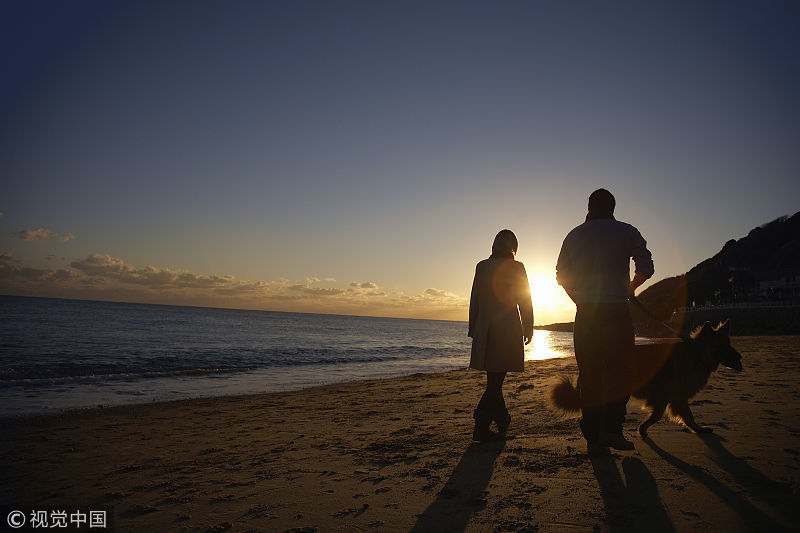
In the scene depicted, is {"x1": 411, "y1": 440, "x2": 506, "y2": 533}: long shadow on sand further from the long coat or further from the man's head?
the man's head

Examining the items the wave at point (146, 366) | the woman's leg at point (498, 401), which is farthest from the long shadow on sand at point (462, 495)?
the wave at point (146, 366)

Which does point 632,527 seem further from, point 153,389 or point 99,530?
point 153,389

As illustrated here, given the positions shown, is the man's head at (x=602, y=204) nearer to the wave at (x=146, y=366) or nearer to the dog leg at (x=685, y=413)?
the dog leg at (x=685, y=413)

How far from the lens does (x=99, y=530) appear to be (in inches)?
119

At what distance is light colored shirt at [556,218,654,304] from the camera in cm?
365

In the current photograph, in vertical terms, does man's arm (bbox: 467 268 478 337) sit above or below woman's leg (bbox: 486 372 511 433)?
above

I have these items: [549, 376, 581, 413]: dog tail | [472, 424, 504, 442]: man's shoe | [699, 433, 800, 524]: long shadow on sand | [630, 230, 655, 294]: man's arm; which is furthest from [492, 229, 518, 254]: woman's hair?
[699, 433, 800, 524]: long shadow on sand

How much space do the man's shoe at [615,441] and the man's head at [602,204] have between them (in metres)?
1.99

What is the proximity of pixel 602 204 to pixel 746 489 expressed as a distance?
2406 mm

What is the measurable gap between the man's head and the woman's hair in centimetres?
92

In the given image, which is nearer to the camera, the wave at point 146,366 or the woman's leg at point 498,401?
the woman's leg at point 498,401

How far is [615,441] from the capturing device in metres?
3.68

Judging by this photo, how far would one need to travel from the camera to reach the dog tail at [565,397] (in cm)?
423

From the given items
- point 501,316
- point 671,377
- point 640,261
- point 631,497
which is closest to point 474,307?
point 501,316
